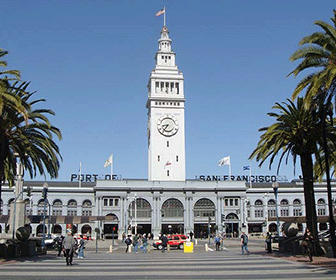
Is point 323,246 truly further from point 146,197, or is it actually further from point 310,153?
point 146,197

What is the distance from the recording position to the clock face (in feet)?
319

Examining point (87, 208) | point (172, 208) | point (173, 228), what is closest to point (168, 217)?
point (172, 208)

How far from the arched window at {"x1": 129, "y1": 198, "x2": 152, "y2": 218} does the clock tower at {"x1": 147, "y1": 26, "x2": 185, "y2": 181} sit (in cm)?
624

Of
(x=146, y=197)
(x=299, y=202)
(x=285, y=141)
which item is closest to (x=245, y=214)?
(x=299, y=202)

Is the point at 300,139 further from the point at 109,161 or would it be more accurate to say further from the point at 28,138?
the point at 109,161

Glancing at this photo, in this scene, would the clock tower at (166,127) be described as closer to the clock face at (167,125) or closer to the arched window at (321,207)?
the clock face at (167,125)

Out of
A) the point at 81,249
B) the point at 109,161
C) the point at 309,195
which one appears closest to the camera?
the point at 309,195

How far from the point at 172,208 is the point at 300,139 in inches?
2490

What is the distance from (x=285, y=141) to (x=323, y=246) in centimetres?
873

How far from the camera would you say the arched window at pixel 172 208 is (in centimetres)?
9275

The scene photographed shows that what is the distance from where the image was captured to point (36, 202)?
9356 centimetres

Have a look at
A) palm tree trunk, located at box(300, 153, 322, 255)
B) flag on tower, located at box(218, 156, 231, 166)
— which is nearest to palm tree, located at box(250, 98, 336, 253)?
palm tree trunk, located at box(300, 153, 322, 255)

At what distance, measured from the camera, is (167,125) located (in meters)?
97.6

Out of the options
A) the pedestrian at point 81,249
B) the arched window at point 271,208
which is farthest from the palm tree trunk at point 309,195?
the arched window at point 271,208
